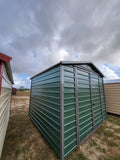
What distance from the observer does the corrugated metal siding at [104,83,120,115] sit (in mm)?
4871

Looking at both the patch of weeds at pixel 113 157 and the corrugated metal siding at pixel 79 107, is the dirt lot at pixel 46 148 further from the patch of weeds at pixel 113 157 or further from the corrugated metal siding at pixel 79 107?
the corrugated metal siding at pixel 79 107

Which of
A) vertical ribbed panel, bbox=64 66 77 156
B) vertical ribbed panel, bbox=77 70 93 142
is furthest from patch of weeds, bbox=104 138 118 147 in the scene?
vertical ribbed panel, bbox=64 66 77 156

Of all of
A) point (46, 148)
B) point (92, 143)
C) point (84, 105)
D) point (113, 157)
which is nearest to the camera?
point (113, 157)

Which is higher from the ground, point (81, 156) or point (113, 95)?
point (113, 95)

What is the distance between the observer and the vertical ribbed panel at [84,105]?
245cm

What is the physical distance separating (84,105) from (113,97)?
4.20 m

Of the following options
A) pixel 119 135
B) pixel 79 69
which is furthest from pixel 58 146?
pixel 119 135

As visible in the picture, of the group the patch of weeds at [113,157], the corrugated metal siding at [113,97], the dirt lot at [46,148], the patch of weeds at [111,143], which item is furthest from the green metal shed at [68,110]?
the corrugated metal siding at [113,97]

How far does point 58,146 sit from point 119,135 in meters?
2.99

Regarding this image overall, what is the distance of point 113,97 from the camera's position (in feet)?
16.7

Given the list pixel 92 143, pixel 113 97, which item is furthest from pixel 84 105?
pixel 113 97

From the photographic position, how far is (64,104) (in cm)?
193

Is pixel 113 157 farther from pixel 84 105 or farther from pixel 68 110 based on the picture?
pixel 68 110

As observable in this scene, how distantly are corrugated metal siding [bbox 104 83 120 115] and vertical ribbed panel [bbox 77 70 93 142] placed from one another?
3614 mm
